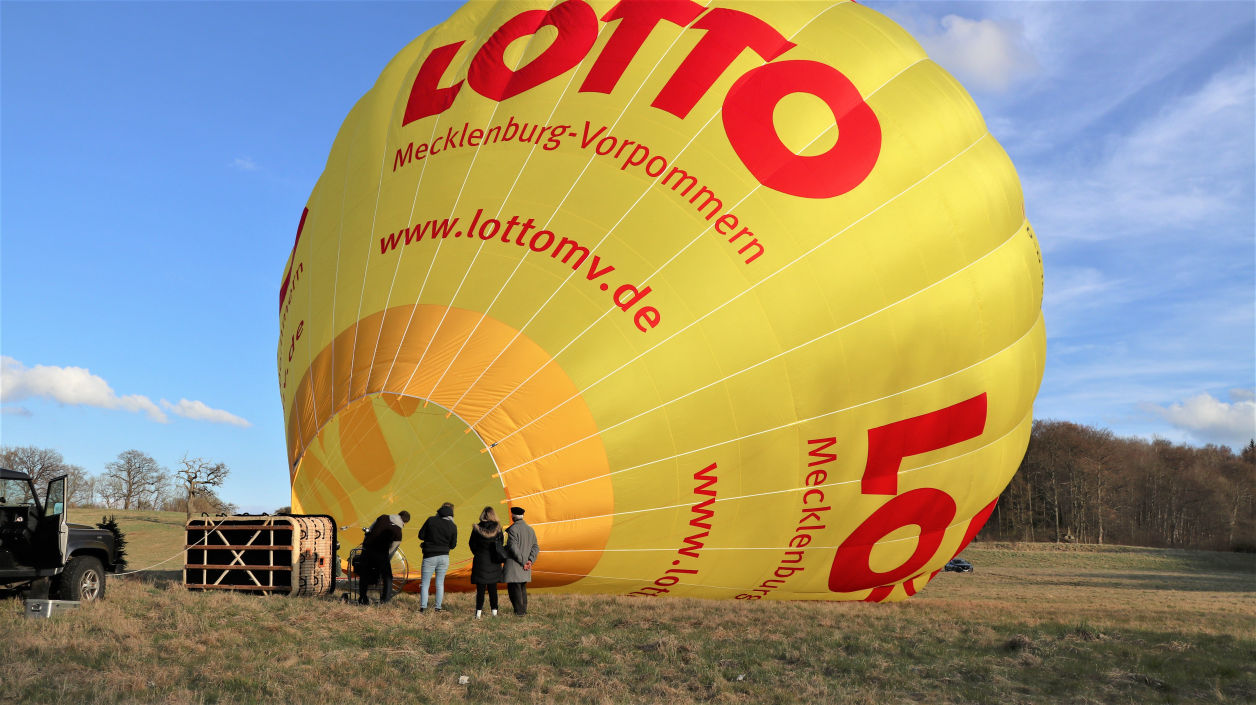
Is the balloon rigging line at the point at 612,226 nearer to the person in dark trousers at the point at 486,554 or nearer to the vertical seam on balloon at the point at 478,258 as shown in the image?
the vertical seam on balloon at the point at 478,258

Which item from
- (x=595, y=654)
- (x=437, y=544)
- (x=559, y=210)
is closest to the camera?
(x=595, y=654)

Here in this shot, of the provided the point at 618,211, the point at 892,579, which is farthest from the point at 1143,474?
the point at 618,211

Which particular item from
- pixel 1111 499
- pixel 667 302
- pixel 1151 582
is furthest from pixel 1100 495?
pixel 667 302

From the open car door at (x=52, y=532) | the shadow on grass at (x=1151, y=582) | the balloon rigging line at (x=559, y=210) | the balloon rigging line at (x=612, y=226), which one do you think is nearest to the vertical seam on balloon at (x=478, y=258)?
the balloon rigging line at (x=559, y=210)

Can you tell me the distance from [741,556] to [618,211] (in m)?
3.32

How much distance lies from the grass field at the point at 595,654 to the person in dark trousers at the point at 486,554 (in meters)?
0.26

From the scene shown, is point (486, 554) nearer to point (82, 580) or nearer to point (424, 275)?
point (424, 275)

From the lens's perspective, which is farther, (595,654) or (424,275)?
(424,275)

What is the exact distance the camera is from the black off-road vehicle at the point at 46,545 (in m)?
7.52

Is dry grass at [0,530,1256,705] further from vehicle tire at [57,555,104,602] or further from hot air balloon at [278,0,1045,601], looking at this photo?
hot air balloon at [278,0,1045,601]

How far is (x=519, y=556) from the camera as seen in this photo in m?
7.32

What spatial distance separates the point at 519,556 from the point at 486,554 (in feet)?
1.04

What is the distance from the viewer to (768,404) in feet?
25.2

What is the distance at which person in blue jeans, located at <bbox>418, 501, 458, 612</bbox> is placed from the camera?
24.6ft
